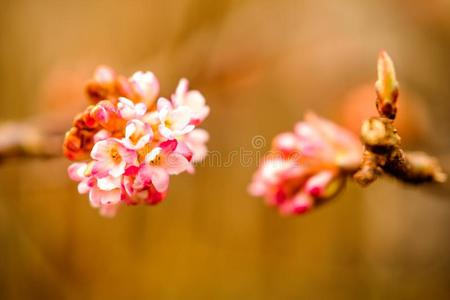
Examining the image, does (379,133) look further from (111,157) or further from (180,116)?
(111,157)

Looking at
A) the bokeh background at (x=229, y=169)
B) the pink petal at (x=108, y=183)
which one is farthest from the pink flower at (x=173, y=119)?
the bokeh background at (x=229, y=169)

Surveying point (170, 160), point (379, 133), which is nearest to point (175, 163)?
point (170, 160)

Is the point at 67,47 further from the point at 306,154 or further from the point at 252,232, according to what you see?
the point at 306,154

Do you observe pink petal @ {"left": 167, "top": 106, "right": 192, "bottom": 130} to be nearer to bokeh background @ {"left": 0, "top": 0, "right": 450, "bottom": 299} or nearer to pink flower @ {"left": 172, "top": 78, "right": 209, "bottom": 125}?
pink flower @ {"left": 172, "top": 78, "right": 209, "bottom": 125}

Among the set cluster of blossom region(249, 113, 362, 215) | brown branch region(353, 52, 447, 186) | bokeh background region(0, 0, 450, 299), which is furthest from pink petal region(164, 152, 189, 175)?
bokeh background region(0, 0, 450, 299)

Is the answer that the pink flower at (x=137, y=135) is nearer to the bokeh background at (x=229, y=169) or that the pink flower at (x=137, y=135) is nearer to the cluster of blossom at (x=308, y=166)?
the cluster of blossom at (x=308, y=166)
